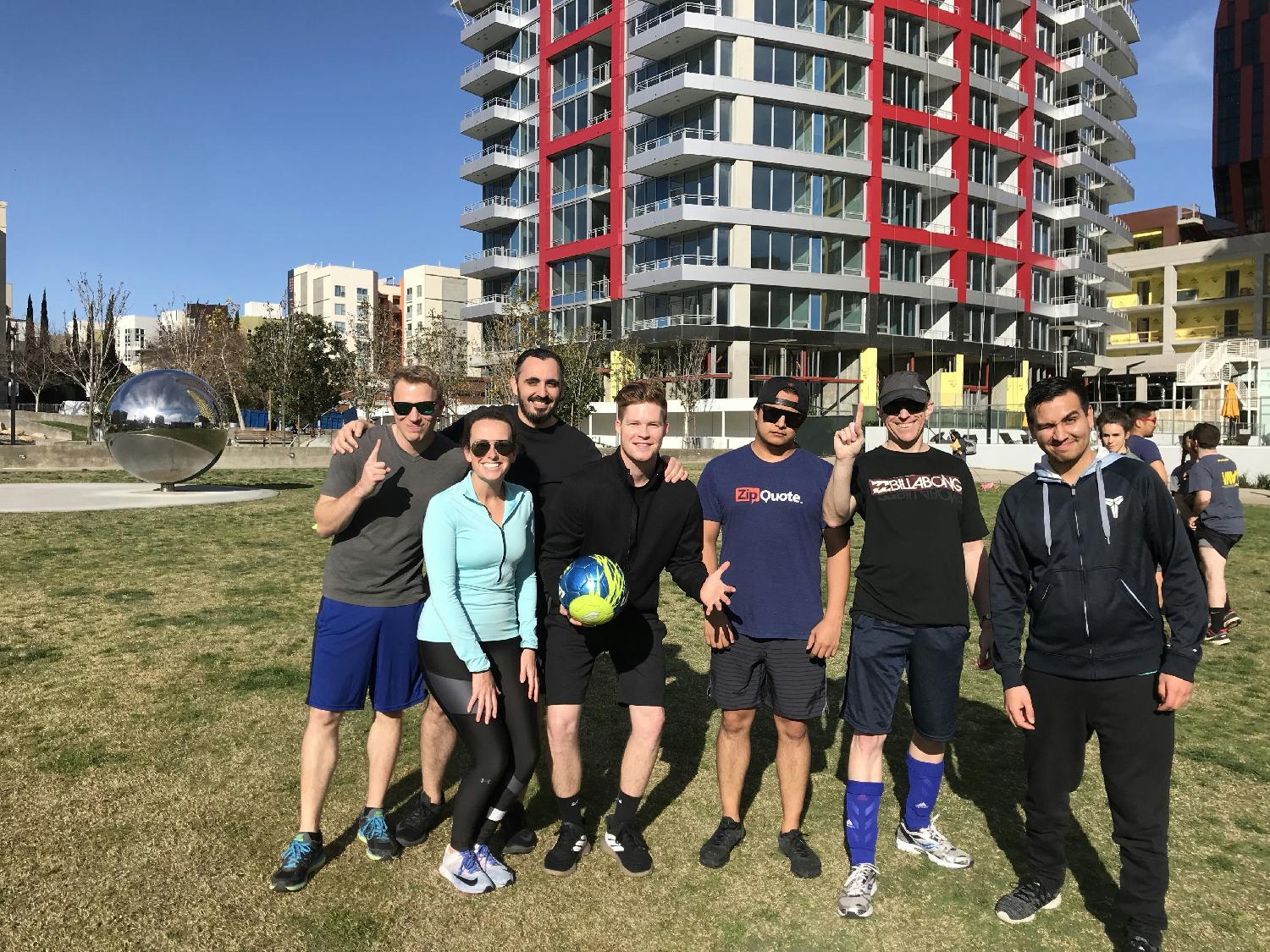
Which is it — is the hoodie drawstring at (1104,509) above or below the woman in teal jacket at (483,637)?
above

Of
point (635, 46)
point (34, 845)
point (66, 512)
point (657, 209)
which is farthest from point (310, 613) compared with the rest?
point (635, 46)

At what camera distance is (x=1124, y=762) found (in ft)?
11.7

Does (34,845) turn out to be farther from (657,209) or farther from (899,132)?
(899,132)

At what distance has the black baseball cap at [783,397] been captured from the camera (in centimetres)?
416

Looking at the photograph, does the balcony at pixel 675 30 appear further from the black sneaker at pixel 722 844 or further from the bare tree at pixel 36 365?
the black sneaker at pixel 722 844

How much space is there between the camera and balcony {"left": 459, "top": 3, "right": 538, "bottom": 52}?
65250mm

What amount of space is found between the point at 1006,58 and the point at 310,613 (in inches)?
2653

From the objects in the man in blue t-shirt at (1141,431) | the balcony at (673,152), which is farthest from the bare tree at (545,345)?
the man in blue t-shirt at (1141,431)

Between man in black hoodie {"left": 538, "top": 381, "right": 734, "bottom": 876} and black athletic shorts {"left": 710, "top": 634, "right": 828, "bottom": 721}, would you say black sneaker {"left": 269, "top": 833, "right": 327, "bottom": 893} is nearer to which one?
man in black hoodie {"left": 538, "top": 381, "right": 734, "bottom": 876}

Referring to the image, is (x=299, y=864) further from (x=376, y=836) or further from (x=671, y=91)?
(x=671, y=91)

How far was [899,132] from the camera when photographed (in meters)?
55.1

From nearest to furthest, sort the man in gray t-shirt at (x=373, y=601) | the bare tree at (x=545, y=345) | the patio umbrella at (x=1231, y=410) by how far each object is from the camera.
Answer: the man in gray t-shirt at (x=373, y=601) → the patio umbrella at (x=1231, y=410) → the bare tree at (x=545, y=345)

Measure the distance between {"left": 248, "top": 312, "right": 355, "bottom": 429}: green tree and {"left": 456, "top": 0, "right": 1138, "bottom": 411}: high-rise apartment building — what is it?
12.3 metres

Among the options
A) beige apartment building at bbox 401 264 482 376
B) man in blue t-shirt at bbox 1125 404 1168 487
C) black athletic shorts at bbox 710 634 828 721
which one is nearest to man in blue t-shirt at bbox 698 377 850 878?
black athletic shorts at bbox 710 634 828 721
